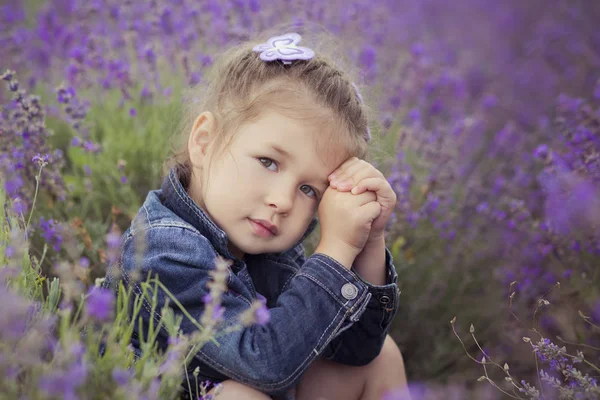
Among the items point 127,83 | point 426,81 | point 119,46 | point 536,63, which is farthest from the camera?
point 536,63

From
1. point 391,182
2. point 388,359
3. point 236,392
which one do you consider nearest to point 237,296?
point 236,392

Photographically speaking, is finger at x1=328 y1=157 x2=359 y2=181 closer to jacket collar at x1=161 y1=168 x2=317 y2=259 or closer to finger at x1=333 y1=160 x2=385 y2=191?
finger at x1=333 y1=160 x2=385 y2=191

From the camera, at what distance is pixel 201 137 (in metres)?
1.85

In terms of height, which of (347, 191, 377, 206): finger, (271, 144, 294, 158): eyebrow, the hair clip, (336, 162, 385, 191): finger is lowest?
(347, 191, 377, 206): finger

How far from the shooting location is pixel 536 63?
517cm

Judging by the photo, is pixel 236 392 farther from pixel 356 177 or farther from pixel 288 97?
pixel 288 97

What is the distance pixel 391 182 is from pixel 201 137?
3.26 ft

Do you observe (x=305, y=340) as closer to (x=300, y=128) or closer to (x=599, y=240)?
(x=300, y=128)

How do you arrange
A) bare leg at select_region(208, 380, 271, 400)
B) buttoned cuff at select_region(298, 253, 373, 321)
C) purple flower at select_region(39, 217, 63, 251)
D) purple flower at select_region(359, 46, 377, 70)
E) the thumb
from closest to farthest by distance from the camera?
bare leg at select_region(208, 380, 271, 400) < buttoned cuff at select_region(298, 253, 373, 321) < the thumb < purple flower at select_region(39, 217, 63, 251) < purple flower at select_region(359, 46, 377, 70)

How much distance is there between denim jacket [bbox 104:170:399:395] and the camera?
60.5 inches

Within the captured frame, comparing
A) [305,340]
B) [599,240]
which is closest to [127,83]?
[305,340]

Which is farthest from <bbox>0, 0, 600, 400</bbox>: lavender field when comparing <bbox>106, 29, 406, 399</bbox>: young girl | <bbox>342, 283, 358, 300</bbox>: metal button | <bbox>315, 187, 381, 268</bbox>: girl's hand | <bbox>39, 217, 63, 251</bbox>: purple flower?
<bbox>315, 187, 381, 268</bbox>: girl's hand

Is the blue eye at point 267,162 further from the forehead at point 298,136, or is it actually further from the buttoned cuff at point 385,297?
the buttoned cuff at point 385,297

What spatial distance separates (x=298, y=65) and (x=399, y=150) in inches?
51.4
